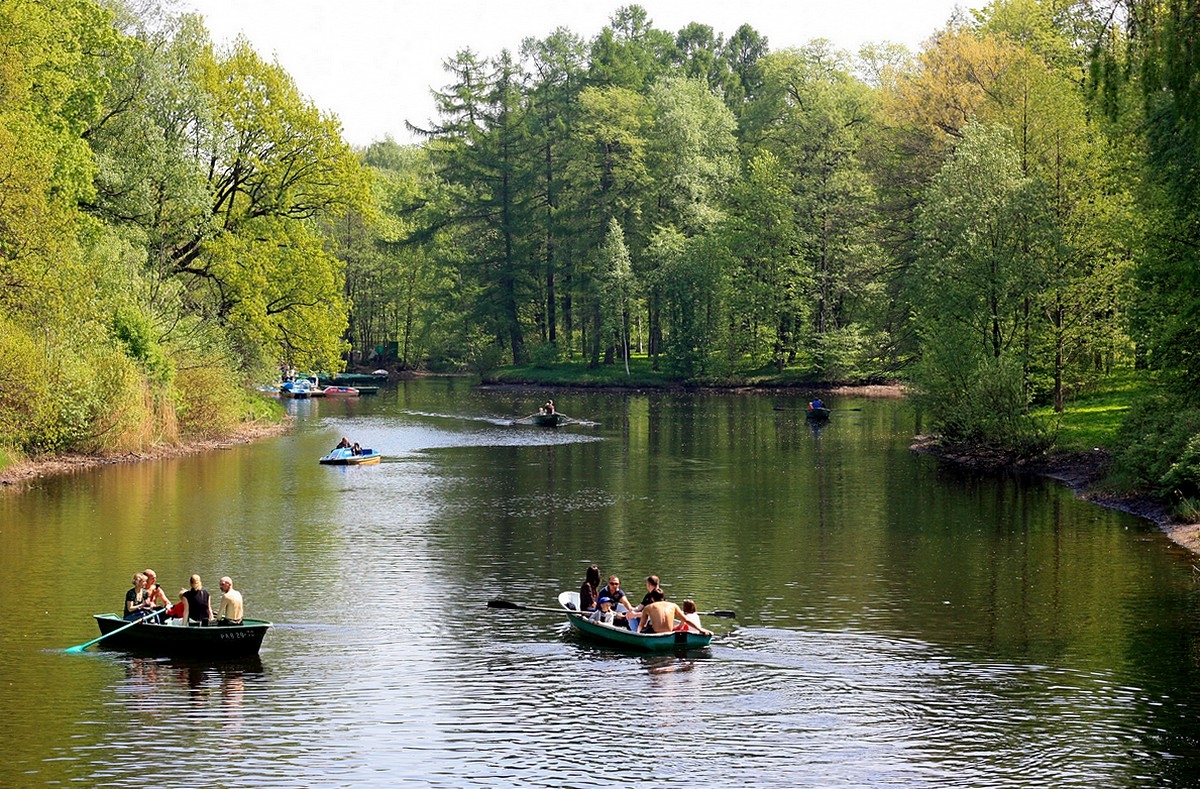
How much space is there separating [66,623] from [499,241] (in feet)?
332

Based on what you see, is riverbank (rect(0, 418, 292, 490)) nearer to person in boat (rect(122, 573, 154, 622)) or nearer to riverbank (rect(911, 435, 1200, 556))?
person in boat (rect(122, 573, 154, 622))

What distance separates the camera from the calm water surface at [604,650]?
2192 cm

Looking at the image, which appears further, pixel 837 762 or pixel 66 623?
pixel 66 623

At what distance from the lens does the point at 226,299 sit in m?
75.5

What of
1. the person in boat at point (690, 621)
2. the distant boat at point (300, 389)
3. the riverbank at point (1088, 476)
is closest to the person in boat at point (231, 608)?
the person in boat at point (690, 621)

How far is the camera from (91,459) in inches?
2296

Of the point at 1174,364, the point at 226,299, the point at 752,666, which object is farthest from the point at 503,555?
the point at 226,299

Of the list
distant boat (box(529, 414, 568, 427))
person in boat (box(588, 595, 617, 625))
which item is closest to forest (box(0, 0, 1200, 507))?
distant boat (box(529, 414, 568, 427))

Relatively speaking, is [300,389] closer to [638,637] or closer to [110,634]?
[110,634]

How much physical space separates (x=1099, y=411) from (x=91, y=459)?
45.4 meters

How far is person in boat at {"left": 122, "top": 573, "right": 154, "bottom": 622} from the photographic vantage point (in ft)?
95.2

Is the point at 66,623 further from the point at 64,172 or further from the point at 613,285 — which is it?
the point at 613,285

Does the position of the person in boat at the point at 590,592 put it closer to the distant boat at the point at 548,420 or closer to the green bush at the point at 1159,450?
the green bush at the point at 1159,450

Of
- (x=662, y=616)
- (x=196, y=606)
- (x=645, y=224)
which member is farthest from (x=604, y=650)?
(x=645, y=224)
